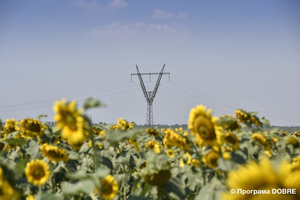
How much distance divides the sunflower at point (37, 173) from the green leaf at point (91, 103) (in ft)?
4.66

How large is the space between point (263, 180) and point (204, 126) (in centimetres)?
157

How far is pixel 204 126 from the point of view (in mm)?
2529

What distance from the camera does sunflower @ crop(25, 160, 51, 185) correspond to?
2.95 m

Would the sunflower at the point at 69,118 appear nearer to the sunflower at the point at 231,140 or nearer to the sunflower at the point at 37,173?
the sunflower at the point at 37,173

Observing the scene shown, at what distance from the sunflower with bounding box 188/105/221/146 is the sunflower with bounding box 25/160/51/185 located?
5.35 feet

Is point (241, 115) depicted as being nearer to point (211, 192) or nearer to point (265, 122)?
point (265, 122)

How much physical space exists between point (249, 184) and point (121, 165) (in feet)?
13.2

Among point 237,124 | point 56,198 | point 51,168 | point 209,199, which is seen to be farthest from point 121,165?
point 209,199

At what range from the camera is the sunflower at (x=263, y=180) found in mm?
932

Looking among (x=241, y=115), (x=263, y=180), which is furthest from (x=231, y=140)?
(x=263, y=180)

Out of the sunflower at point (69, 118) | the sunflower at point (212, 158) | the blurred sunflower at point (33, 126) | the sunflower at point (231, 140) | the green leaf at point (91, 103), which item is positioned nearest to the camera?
the green leaf at point (91, 103)

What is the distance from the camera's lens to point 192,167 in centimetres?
281

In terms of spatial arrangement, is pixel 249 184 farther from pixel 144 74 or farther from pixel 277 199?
pixel 144 74

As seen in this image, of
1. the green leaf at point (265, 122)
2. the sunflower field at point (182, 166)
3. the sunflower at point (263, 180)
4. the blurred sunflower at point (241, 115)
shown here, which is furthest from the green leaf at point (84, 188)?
the green leaf at point (265, 122)
